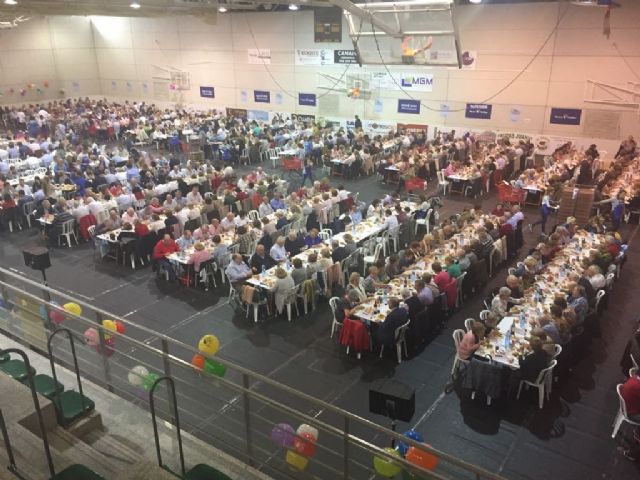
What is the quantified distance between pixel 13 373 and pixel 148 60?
3258 centimetres

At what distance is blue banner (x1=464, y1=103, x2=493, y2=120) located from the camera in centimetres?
2394

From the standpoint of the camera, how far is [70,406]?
5.27 metres

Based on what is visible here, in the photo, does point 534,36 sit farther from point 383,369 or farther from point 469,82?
point 383,369

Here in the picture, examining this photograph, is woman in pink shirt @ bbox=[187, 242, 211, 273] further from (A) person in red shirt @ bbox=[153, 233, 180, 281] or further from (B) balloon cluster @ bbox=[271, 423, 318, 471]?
(B) balloon cluster @ bbox=[271, 423, 318, 471]

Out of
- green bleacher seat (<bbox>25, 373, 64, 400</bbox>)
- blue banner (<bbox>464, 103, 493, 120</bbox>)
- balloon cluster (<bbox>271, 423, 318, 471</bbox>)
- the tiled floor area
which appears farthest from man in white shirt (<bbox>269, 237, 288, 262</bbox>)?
A: blue banner (<bbox>464, 103, 493, 120</bbox>)

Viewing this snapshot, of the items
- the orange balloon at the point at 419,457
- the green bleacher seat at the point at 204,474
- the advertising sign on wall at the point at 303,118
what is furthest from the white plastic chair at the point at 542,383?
the advertising sign on wall at the point at 303,118

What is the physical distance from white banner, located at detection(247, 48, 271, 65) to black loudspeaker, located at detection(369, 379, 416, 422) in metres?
27.0

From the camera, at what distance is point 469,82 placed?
24109mm

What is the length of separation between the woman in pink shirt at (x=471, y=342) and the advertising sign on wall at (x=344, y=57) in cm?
2116

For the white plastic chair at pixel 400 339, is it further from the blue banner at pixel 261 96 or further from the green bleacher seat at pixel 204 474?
the blue banner at pixel 261 96

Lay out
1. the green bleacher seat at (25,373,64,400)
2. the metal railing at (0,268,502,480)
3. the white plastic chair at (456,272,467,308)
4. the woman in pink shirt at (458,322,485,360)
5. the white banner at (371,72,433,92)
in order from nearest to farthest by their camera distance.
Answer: the green bleacher seat at (25,373,64,400) → the metal railing at (0,268,502,480) → the woman in pink shirt at (458,322,485,360) → the white plastic chair at (456,272,467,308) → the white banner at (371,72,433,92)

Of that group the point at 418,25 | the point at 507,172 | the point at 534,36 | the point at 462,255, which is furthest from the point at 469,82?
the point at 462,255

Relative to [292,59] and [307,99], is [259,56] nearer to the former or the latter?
[292,59]

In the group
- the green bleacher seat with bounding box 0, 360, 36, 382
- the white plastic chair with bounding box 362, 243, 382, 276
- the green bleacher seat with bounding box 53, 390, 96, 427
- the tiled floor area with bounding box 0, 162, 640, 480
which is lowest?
the tiled floor area with bounding box 0, 162, 640, 480
